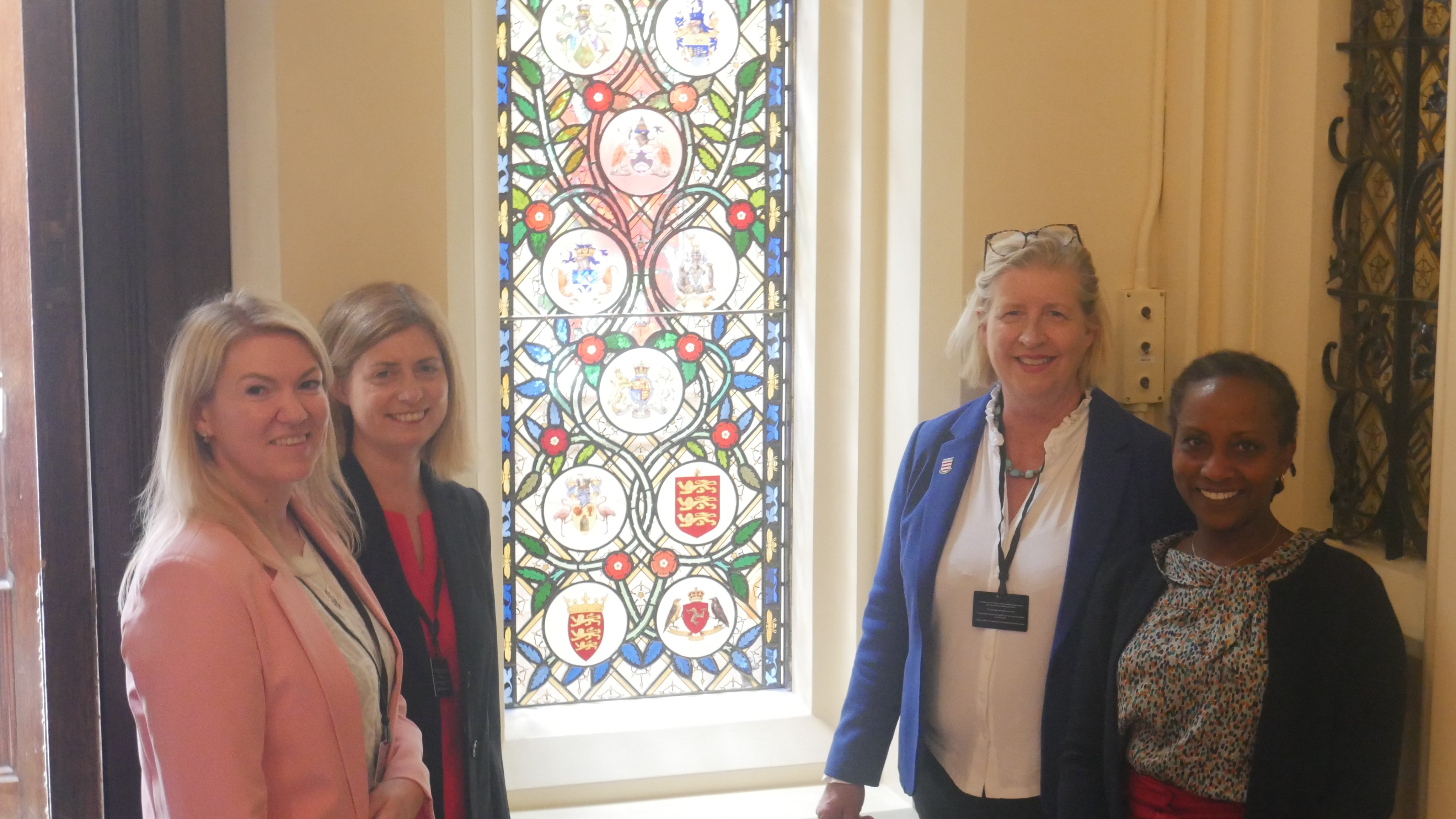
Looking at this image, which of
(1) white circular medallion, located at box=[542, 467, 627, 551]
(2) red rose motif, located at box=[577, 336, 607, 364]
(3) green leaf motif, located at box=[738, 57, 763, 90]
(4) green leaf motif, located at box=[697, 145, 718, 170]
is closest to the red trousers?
(1) white circular medallion, located at box=[542, 467, 627, 551]

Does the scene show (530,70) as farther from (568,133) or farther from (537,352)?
(537,352)

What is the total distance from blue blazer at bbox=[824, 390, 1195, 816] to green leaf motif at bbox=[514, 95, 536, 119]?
990mm

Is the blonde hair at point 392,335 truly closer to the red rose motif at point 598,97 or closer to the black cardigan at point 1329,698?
the red rose motif at point 598,97

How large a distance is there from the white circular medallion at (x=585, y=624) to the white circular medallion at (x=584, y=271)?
583 millimetres

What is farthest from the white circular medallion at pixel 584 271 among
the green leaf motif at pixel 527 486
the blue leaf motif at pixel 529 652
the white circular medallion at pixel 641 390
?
the blue leaf motif at pixel 529 652

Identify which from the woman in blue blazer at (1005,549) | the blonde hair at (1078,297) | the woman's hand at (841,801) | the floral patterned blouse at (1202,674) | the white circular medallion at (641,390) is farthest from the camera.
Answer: the white circular medallion at (641,390)

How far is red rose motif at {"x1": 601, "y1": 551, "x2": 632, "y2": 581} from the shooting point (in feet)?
8.70

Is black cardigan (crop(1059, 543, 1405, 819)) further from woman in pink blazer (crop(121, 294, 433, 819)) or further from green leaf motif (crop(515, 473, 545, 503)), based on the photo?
green leaf motif (crop(515, 473, 545, 503))

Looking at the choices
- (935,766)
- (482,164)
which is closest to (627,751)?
(935,766)

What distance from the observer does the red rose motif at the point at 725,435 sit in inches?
105

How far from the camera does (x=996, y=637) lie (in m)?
2.04

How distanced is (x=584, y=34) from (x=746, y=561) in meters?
1.14

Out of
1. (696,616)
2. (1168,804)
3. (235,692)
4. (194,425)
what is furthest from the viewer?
(696,616)

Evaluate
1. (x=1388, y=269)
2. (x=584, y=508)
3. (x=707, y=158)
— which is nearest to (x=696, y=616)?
(x=584, y=508)
